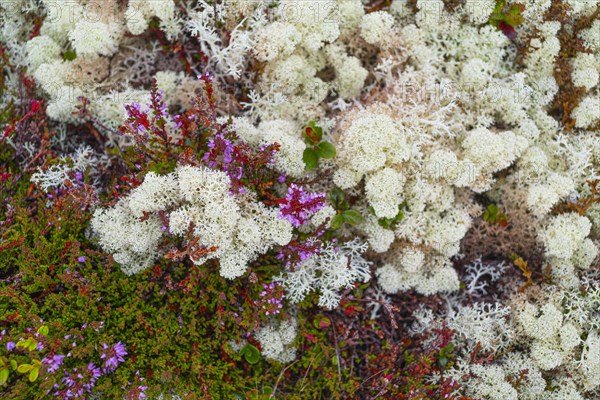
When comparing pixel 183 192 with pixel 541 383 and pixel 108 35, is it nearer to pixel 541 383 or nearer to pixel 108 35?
pixel 108 35

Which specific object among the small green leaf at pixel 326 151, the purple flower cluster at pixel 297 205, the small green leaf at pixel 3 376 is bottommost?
the small green leaf at pixel 3 376

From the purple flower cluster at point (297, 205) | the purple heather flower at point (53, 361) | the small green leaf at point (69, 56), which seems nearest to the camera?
the purple heather flower at point (53, 361)

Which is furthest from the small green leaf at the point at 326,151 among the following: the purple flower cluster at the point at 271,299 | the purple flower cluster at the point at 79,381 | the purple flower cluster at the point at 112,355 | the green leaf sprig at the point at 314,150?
the purple flower cluster at the point at 79,381

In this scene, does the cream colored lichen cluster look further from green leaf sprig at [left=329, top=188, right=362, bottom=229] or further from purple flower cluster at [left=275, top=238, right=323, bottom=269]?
green leaf sprig at [left=329, top=188, right=362, bottom=229]

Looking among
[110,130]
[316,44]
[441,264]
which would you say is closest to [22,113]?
[110,130]

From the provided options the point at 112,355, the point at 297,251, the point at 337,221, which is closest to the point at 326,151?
the point at 337,221

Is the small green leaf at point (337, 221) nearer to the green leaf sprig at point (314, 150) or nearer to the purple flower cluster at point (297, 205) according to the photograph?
the purple flower cluster at point (297, 205)

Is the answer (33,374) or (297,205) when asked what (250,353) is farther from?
(33,374)
